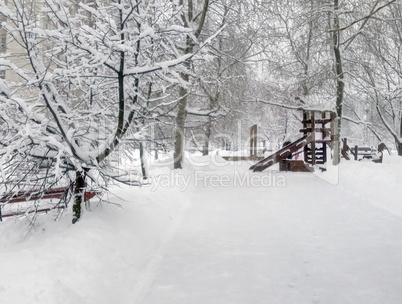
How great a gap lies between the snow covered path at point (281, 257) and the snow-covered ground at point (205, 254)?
0.02 m

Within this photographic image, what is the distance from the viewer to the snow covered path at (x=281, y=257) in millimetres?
3883

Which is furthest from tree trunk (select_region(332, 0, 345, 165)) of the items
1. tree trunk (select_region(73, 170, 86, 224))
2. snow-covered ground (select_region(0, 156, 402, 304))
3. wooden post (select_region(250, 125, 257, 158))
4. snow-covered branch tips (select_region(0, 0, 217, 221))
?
tree trunk (select_region(73, 170, 86, 224))

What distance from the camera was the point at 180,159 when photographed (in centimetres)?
1460

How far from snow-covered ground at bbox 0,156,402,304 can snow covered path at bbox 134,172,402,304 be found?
0.02 m

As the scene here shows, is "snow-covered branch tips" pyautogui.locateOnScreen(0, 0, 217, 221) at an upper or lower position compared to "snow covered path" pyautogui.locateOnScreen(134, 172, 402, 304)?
upper

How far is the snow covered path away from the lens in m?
3.88

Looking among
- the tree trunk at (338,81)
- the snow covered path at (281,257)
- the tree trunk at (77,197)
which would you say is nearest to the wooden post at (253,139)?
the tree trunk at (338,81)

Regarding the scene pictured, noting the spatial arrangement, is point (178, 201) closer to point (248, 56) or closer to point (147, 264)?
point (147, 264)

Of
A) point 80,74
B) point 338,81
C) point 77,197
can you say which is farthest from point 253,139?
point 80,74

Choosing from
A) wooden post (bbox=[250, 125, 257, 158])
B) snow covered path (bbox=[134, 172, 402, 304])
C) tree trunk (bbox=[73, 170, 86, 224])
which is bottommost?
snow covered path (bbox=[134, 172, 402, 304])

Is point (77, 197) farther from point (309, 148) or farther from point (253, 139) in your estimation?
point (253, 139)

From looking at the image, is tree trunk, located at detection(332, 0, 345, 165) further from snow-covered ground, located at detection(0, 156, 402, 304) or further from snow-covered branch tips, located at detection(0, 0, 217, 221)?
snow-covered branch tips, located at detection(0, 0, 217, 221)

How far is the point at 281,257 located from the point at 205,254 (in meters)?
1.10

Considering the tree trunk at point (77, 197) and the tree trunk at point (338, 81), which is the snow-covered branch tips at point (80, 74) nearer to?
the tree trunk at point (77, 197)
